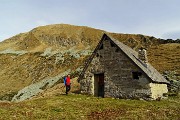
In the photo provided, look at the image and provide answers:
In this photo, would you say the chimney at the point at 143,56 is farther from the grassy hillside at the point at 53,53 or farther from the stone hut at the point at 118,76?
the grassy hillside at the point at 53,53

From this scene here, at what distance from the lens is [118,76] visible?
130 feet

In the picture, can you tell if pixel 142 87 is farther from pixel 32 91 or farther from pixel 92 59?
pixel 32 91

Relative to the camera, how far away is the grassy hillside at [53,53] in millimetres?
77150

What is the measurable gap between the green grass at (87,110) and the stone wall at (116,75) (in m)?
3.16

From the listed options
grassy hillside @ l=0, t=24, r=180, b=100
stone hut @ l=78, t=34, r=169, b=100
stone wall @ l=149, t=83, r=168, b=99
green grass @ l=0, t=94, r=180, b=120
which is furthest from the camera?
grassy hillside @ l=0, t=24, r=180, b=100

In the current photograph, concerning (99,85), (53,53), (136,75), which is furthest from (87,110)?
(53,53)

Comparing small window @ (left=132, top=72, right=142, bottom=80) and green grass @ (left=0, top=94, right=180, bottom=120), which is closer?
green grass @ (left=0, top=94, right=180, bottom=120)

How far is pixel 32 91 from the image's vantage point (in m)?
64.3

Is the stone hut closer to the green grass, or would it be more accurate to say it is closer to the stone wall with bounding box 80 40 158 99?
the stone wall with bounding box 80 40 158 99

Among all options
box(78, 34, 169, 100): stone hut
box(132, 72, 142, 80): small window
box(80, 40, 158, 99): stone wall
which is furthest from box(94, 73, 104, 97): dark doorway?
box(132, 72, 142, 80): small window

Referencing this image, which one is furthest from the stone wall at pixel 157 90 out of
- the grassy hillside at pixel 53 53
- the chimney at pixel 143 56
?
the grassy hillside at pixel 53 53

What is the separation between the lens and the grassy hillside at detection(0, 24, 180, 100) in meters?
77.2

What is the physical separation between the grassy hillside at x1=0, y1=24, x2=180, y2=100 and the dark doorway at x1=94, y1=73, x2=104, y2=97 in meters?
18.7

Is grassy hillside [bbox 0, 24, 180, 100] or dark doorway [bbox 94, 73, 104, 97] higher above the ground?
grassy hillside [bbox 0, 24, 180, 100]
